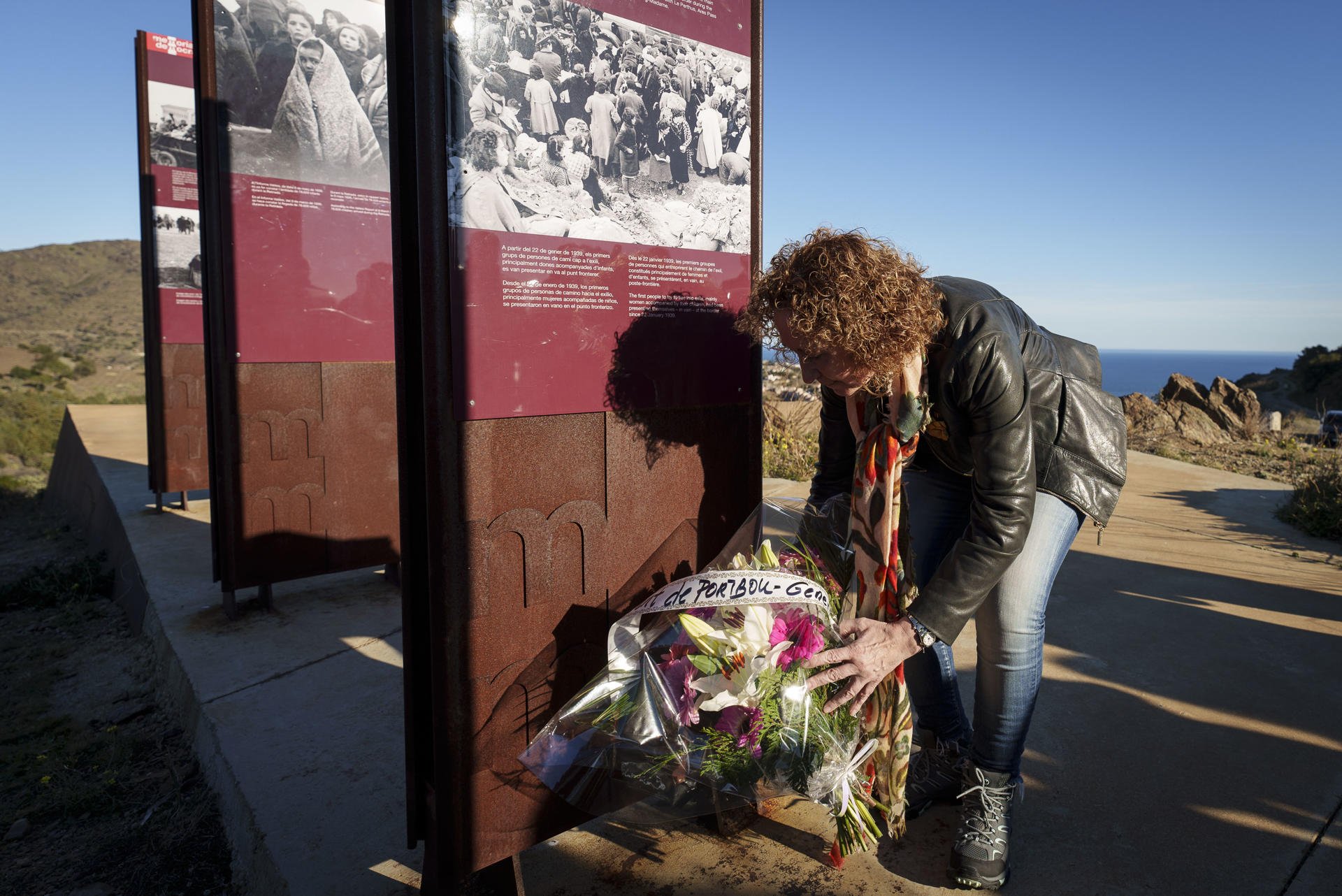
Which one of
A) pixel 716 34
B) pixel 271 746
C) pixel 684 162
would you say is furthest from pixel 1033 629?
pixel 271 746

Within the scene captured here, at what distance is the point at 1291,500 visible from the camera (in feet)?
19.0

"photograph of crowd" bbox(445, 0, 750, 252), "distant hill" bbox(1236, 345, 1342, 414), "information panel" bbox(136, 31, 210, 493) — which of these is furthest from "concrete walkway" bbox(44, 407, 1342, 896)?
"distant hill" bbox(1236, 345, 1342, 414)

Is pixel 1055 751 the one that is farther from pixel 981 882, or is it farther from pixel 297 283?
pixel 297 283

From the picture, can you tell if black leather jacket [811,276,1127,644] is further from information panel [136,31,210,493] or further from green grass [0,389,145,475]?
green grass [0,389,145,475]

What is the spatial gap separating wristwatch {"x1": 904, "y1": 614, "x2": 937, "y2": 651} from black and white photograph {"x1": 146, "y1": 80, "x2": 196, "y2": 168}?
22.7ft

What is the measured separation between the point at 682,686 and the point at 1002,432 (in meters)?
0.94

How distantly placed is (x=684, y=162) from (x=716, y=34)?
0.39m

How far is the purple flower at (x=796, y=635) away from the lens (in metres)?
1.81

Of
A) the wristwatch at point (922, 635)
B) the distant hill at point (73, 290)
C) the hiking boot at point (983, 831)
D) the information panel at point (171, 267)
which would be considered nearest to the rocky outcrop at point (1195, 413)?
the hiking boot at point (983, 831)

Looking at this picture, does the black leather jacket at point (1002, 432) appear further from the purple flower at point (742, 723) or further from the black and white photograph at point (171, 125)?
the black and white photograph at point (171, 125)

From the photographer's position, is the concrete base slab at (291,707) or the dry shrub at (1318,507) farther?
the dry shrub at (1318,507)

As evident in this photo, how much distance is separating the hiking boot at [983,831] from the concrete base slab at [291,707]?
1411 millimetres

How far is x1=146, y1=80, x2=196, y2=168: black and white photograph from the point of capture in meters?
6.42

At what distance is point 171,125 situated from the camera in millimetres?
6500
